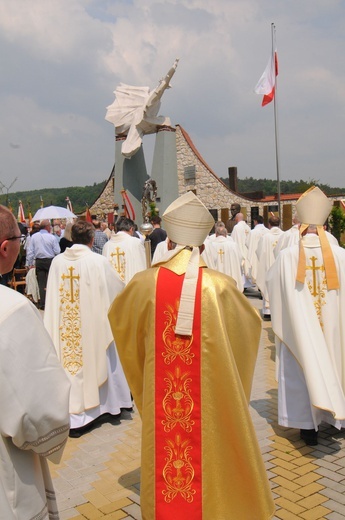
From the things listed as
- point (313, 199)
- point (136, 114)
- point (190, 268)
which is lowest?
point (190, 268)

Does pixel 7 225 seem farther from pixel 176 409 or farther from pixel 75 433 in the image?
pixel 75 433

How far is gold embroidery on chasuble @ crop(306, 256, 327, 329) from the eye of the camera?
A: 4878 millimetres

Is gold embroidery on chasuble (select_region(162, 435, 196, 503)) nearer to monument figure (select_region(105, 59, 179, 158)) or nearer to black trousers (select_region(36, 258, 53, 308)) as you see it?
black trousers (select_region(36, 258, 53, 308))

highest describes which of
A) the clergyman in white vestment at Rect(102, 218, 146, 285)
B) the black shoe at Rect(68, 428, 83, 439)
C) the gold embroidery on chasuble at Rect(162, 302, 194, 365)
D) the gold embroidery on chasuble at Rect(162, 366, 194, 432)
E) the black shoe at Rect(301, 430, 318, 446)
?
the clergyman in white vestment at Rect(102, 218, 146, 285)

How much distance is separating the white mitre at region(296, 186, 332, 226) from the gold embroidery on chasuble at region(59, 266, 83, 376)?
7.46ft

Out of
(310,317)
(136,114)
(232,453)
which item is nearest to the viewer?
(232,453)

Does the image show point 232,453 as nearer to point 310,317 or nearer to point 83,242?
point 310,317

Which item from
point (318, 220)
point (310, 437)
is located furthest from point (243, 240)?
point (310, 437)

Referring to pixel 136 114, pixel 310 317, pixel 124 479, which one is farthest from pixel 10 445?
pixel 136 114

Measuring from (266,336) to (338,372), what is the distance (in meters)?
4.41

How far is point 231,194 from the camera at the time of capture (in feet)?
78.9

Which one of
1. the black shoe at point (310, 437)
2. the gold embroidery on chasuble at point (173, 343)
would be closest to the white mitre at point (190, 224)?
the gold embroidery on chasuble at point (173, 343)

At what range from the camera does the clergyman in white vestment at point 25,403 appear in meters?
1.88

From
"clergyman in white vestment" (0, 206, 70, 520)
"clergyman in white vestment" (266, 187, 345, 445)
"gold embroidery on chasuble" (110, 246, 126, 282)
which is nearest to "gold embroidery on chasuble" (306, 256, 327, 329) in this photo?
"clergyman in white vestment" (266, 187, 345, 445)
